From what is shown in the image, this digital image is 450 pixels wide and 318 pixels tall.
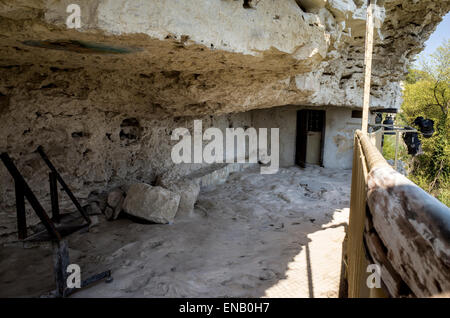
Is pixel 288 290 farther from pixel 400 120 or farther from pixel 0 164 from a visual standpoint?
pixel 400 120

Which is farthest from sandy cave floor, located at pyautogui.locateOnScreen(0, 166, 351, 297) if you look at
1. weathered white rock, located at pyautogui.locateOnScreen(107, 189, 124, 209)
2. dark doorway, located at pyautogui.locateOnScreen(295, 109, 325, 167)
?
dark doorway, located at pyautogui.locateOnScreen(295, 109, 325, 167)

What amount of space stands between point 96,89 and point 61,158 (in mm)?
1001

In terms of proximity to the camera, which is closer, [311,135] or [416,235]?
[416,235]

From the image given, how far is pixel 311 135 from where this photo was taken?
25.4ft

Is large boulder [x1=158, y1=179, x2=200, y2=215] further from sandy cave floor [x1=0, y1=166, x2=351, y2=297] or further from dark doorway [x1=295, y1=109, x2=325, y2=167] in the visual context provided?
dark doorway [x1=295, y1=109, x2=325, y2=167]

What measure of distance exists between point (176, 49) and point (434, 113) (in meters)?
14.5

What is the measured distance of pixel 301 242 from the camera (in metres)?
3.46

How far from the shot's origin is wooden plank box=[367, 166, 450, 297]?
1.55 ft

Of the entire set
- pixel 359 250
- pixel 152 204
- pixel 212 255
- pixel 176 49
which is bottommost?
pixel 212 255

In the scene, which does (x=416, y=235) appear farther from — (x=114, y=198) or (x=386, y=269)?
(x=114, y=198)

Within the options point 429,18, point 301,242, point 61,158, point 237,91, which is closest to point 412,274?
point 301,242

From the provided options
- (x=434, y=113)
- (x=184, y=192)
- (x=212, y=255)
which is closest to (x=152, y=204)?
(x=184, y=192)

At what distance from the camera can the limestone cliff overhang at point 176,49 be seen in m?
1.84

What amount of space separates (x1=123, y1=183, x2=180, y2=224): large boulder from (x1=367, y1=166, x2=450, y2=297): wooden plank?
3.36 metres
